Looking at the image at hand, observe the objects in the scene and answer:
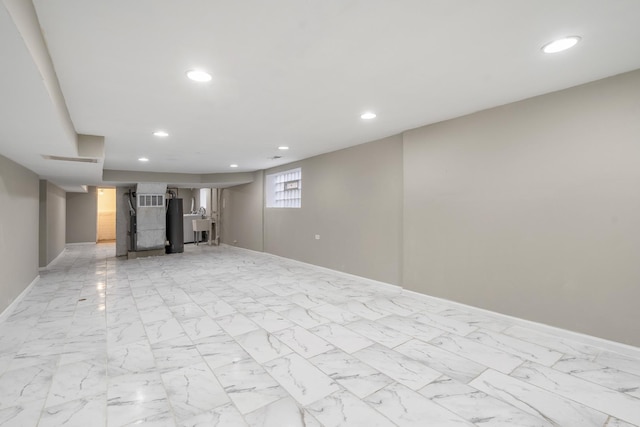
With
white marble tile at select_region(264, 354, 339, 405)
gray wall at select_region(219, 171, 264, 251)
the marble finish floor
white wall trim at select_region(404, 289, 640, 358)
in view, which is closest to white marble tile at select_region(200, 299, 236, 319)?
the marble finish floor

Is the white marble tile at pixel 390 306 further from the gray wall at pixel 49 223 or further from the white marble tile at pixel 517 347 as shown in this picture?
the gray wall at pixel 49 223

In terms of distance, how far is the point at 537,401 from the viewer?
1.88m

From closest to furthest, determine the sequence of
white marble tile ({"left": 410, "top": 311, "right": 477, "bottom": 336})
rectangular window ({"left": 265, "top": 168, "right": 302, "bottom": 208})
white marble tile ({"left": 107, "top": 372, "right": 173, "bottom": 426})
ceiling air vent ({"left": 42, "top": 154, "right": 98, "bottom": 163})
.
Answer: white marble tile ({"left": 107, "top": 372, "right": 173, "bottom": 426})
white marble tile ({"left": 410, "top": 311, "right": 477, "bottom": 336})
ceiling air vent ({"left": 42, "top": 154, "right": 98, "bottom": 163})
rectangular window ({"left": 265, "top": 168, "right": 302, "bottom": 208})

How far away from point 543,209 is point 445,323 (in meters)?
1.54

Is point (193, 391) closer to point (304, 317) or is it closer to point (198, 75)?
point (304, 317)

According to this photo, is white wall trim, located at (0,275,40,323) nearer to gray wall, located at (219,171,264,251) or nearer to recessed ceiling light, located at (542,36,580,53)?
gray wall, located at (219,171,264,251)

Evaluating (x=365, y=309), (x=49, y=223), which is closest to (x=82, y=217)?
(x=49, y=223)

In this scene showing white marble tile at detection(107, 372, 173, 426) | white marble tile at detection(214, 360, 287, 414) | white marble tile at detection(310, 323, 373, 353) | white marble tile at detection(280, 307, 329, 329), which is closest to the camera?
white marble tile at detection(107, 372, 173, 426)

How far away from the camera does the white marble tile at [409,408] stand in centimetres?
170

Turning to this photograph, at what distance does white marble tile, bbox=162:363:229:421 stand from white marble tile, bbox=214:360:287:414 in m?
0.06

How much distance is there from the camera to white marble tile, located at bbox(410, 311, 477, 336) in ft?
9.78

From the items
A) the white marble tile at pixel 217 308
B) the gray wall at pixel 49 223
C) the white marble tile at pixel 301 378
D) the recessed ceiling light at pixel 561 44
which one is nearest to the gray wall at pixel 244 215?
the white marble tile at pixel 217 308

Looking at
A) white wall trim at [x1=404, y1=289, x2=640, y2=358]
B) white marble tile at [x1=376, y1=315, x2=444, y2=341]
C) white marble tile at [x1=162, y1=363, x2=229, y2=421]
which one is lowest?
white marble tile at [x1=162, y1=363, x2=229, y2=421]

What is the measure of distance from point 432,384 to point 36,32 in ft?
10.6
